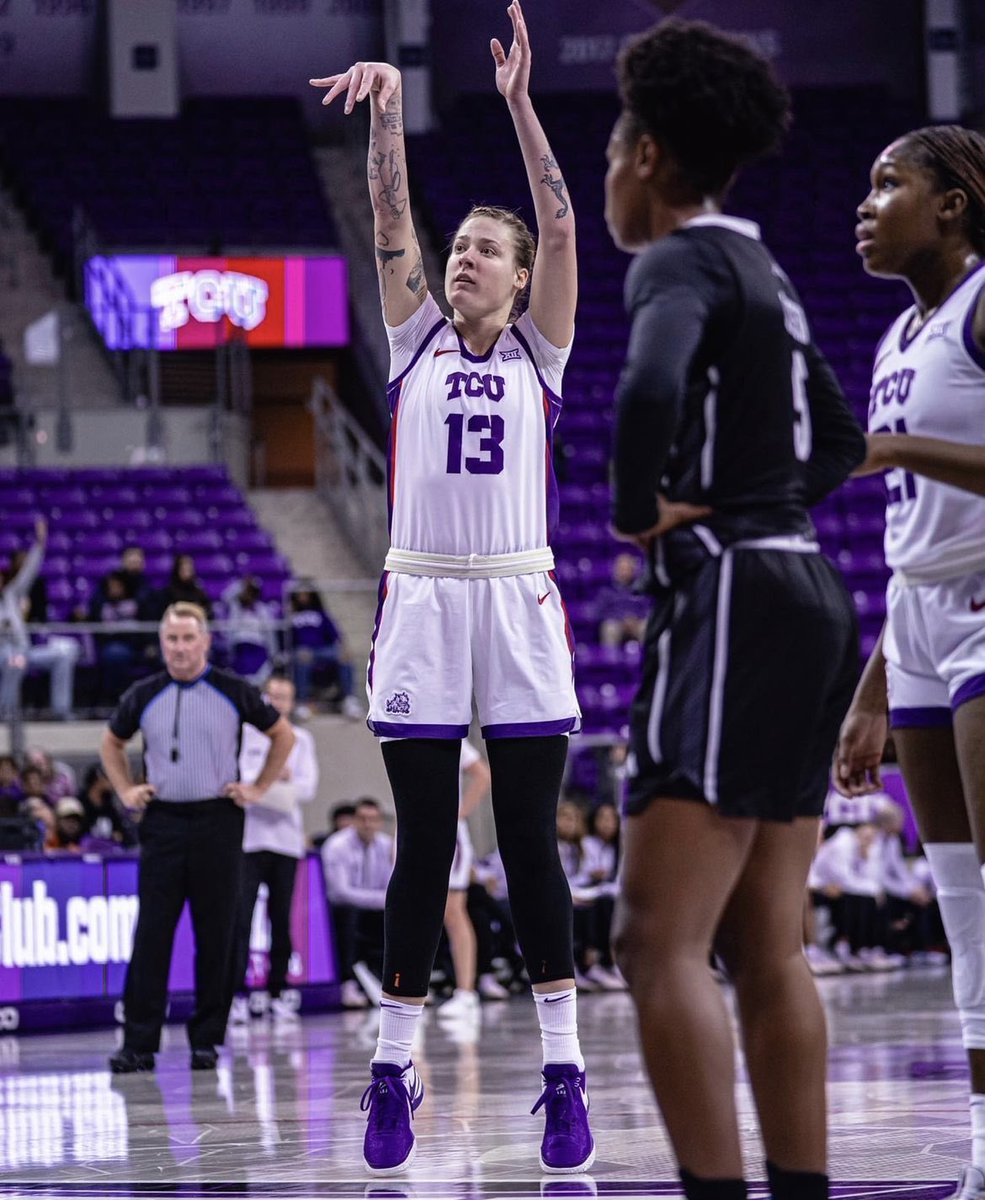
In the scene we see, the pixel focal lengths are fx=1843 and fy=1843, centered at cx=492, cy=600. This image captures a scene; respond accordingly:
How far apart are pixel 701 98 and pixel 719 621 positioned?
822mm

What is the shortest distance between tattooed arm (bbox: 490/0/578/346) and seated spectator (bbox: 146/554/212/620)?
1091 cm

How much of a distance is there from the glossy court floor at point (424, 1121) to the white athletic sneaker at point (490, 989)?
353 centimetres

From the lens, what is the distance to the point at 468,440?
4.75m

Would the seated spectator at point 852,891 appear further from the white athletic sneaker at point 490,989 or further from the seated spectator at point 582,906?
the white athletic sneaker at point 490,989

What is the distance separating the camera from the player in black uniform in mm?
2758

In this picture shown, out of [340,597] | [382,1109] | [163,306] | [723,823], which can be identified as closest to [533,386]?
[382,1109]

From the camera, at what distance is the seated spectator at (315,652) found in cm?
1577

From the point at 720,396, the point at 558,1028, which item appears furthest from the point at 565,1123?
the point at 720,396

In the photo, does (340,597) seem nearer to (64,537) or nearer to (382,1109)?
A: (64,537)

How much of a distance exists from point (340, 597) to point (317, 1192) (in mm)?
14740

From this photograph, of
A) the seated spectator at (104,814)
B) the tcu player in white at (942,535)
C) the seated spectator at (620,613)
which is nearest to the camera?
the tcu player in white at (942,535)

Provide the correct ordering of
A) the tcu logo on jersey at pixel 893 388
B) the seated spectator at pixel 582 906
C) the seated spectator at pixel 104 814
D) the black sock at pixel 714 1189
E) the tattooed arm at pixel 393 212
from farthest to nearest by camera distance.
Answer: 1. the seated spectator at pixel 582 906
2. the seated spectator at pixel 104 814
3. the tattooed arm at pixel 393 212
4. the tcu logo on jersey at pixel 893 388
5. the black sock at pixel 714 1189

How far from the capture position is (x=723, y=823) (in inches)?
111

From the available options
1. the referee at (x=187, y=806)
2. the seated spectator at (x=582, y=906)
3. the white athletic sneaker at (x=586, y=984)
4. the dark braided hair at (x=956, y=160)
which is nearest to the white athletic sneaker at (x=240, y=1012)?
the referee at (x=187, y=806)
